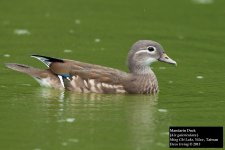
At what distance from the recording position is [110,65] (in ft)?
59.4

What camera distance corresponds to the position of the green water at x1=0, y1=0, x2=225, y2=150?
13305mm

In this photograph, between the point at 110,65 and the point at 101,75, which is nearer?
the point at 101,75

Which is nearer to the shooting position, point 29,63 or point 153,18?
point 29,63

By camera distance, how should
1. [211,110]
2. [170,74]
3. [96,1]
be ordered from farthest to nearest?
[96,1] < [170,74] < [211,110]

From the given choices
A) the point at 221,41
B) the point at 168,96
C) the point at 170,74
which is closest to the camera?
the point at 168,96

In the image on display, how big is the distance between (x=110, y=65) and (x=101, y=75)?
64.1 inches

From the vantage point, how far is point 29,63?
715 inches

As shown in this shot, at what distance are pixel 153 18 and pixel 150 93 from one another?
19.3 feet

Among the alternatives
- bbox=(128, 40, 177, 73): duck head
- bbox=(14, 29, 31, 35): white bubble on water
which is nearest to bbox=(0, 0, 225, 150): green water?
bbox=(14, 29, 31, 35): white bubble on water

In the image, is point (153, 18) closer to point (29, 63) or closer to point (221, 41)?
point (221, 41)

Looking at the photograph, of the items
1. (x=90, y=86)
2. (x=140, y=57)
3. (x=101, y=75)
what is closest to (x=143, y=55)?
(x=140, y=57)

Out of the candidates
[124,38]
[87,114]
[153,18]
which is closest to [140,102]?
[87,114]

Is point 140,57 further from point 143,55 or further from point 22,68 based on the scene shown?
point 22,68

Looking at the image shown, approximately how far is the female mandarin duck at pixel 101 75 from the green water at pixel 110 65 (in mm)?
236
